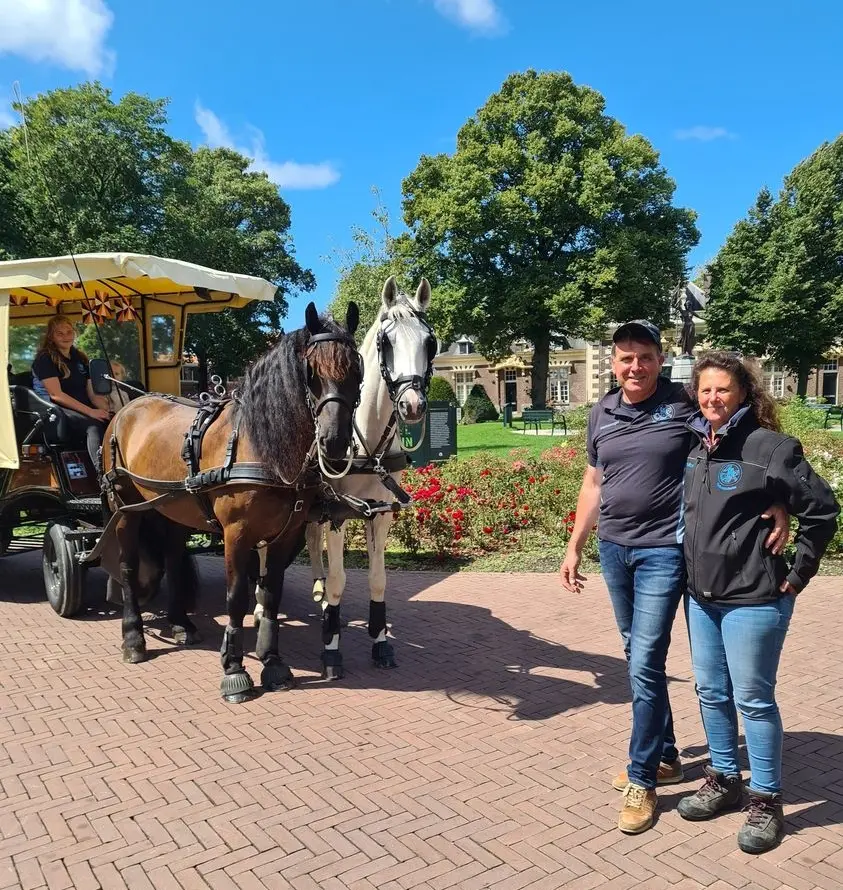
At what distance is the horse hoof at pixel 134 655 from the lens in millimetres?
5230

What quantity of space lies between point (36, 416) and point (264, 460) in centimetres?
325

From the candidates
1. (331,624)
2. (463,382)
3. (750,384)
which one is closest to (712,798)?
(750,384)

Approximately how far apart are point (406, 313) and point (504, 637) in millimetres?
2859

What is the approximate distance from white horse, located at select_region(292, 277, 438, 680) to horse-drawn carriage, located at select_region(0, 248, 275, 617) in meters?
1.93

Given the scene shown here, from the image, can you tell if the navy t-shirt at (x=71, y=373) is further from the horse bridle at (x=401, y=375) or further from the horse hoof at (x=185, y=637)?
the horse bridle at (x=401, y=375)

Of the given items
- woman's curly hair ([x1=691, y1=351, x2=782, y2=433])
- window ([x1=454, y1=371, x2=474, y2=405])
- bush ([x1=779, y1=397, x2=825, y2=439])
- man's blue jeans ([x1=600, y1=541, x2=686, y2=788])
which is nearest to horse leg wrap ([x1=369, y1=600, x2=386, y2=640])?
man's blue jeans ([x1=600, y1=541, x2=686, y2=788])

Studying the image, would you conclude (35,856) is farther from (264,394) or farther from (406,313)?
(406,313)

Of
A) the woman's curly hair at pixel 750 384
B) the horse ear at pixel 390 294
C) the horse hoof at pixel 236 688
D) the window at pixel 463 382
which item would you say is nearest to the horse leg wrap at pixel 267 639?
the horse hoof at pixel 236 688

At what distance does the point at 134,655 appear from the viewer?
5.23 meters

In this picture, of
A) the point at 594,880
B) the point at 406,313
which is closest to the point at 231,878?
the point at 594,880

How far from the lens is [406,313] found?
4457mm

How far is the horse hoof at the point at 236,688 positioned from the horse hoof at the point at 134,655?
107 centimetres

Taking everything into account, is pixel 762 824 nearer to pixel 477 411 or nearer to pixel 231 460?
pixel 231 460

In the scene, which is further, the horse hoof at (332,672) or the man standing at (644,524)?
the horse hoof at (332,672)
